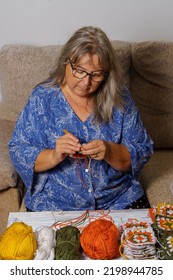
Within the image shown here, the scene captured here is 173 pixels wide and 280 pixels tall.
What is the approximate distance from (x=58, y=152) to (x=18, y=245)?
36 centimetres

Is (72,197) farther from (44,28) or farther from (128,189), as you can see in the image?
(44,28)

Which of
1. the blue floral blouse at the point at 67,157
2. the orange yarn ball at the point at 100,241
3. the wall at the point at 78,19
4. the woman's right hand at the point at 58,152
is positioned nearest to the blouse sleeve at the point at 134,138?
the blue floral blouse at the point at 67,157

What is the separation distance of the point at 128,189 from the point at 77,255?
575 millimetres

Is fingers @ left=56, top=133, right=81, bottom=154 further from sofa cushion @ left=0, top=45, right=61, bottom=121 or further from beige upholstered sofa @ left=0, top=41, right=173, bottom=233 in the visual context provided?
sofa cushion @ left=0, top=45, right=61, bottom=121

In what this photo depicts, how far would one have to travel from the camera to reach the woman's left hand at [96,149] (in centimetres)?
157

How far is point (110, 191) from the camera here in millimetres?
1830

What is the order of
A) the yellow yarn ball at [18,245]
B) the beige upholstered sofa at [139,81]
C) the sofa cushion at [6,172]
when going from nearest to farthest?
the yellow yarn ball at [18,245]
the sofa cushion at [6,172]
the beige upholstered sofa at [139,81]

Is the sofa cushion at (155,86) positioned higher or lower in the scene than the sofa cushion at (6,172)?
higher

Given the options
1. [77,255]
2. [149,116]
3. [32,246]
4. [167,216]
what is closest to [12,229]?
[32,246]

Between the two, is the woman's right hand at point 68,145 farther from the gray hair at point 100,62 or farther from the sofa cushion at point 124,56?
the sofa cushion at point 124,56

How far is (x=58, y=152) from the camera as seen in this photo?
62.7 inches

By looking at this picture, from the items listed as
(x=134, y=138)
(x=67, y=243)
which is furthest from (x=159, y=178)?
(x=67, y=243)

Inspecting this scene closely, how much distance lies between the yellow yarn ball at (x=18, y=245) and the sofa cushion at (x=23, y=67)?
974 mm

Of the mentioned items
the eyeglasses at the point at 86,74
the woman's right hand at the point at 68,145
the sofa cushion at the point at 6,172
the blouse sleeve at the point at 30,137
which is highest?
the eyeglasses at the point at 86,74
